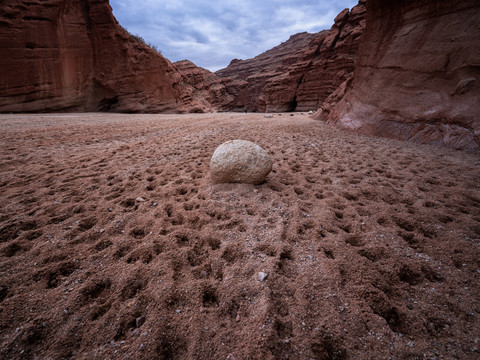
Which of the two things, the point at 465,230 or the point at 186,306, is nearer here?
the point at 186,306

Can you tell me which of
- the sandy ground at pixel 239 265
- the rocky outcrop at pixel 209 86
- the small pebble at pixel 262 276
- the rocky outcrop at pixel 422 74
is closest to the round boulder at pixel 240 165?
the sandy ground at pixel 239 265

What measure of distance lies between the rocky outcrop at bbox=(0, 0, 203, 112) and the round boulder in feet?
49.0

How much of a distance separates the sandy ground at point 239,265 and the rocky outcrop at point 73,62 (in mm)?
12139

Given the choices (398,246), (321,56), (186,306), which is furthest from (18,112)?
(321,56)

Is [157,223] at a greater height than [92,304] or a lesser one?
greater

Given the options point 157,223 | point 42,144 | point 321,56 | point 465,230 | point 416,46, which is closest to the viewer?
point 465,230

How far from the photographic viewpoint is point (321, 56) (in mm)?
22031

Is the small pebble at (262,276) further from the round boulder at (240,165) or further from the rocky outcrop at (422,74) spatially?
the rocky outcrop at (422,74)

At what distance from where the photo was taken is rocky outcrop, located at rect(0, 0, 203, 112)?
10367mm

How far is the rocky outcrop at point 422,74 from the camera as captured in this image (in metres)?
4.32

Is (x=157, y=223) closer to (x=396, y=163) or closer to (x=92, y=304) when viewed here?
(x=92, y=304)

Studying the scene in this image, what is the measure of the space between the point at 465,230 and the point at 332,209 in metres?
1.22

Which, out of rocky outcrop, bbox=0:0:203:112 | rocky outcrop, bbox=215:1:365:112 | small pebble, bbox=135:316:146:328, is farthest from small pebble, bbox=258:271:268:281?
rocky outcrop, bbox=215:1:365:112

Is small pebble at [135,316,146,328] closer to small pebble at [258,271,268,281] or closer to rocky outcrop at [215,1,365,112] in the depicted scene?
small pebble at [258,271,268,281]
